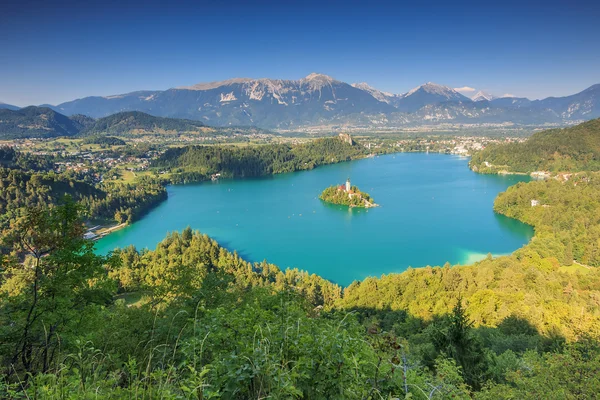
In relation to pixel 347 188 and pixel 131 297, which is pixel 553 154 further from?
pixel 131 297

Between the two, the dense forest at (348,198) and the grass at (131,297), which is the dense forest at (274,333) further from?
the dense forest at (348,198)

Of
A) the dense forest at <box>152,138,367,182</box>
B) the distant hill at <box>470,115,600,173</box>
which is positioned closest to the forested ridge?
the distant hill at <box>470,115,600,173</box>

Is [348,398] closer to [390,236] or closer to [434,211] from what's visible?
[390,236]

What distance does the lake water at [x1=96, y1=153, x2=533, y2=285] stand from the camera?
1177 inches

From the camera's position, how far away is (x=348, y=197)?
48375 millimetres

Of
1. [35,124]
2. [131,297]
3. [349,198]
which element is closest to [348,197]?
[349,198]

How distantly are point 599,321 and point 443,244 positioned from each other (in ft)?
71.9

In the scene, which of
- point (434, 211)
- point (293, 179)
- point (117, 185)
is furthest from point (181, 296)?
point (293, 179)

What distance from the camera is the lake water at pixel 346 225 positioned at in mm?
→ 29891

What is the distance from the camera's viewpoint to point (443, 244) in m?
32.2

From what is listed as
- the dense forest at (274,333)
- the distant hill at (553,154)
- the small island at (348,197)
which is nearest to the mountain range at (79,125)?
the small island at (348,197)

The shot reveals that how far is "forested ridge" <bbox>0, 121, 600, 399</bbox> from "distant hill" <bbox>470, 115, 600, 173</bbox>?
41.1 m

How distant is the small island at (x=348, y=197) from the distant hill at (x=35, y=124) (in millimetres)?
155005

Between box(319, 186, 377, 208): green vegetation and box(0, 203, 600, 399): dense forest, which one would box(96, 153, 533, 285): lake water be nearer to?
box(319, 186, 377, 208): green vegetation
